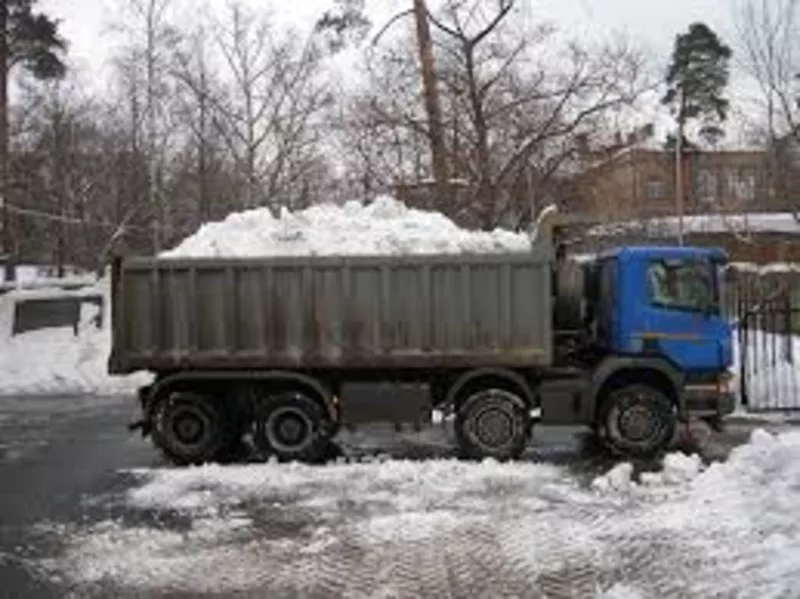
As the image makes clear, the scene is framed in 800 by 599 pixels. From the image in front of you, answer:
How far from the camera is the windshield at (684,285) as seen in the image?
17.0 metres

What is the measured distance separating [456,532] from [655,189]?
5885 cm

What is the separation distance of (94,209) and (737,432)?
39.6 metres

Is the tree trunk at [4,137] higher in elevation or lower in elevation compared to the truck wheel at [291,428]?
higher

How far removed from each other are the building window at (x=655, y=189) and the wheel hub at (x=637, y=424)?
45.6 metres

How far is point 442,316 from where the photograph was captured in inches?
661

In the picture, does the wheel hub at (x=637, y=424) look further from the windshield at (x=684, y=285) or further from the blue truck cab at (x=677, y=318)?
the windshield at (x=684, y=285)

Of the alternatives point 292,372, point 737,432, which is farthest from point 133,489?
point 737,432

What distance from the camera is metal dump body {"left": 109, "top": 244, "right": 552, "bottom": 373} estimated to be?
660 inches

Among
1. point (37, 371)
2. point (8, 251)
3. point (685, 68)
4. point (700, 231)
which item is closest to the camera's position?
point (37, 371)

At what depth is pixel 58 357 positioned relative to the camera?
33.2 metres

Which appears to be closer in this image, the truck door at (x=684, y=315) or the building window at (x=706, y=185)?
the truck door at (x=684, y=315)

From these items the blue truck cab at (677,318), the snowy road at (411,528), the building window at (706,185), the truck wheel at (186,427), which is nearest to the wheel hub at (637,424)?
the blue truck cab at (677,318)

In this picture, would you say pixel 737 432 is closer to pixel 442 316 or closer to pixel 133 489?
pixel 442 316

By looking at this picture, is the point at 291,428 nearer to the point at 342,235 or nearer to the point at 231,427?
the point at 231,427
